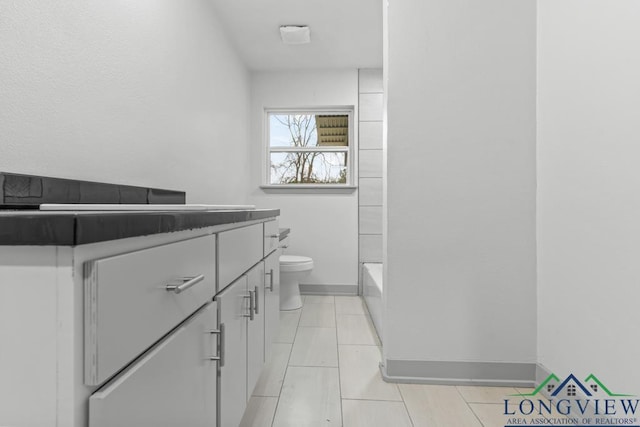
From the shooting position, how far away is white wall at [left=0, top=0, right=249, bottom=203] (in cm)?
106

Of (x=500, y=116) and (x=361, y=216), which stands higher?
(x=500, y=116)

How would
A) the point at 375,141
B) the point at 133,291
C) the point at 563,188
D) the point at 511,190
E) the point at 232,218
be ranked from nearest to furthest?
the point at 133,291 → the point at 232,218 → the point at 563,188 → the point at 511,190 → the point at 375,141

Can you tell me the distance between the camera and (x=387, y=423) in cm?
146

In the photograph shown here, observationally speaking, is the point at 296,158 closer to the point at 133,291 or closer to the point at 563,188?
the point at 563,188

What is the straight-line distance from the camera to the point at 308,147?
12.7 feet

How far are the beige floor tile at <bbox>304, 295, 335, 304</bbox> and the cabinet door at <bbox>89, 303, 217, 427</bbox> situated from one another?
Result: 98.9 inches

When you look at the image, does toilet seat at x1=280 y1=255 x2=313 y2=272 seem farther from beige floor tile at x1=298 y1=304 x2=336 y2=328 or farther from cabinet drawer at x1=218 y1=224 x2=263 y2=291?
cabinet drawer at x1=218 y1=224 x2=263 y2=291

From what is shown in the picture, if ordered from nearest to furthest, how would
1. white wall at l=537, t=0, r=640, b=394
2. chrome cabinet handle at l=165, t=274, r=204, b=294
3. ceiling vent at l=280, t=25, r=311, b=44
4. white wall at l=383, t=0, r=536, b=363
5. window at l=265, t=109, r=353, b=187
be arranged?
chrome cabinet handle at l=165, t=274, r=204, b=294
white wall at l=537, t=0, r=640, b=394
white wall at l=383, t=0, r=536, b=363
ceiling vent at l=280, t=25, r=311, b=44
window at l=265, t=109, r=353, b=187

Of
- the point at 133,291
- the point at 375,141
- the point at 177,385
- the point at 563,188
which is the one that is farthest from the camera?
the point at 375,141

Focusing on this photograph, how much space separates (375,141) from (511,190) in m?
2.00

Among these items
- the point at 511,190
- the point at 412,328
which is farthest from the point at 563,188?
the point at 412,328

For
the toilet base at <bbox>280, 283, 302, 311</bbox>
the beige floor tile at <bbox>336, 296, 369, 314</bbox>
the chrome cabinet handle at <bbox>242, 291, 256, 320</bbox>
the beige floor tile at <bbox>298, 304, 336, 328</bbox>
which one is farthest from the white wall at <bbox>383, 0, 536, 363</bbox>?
the toilet base at <bbox>280, 283, 302, 311</bbox>

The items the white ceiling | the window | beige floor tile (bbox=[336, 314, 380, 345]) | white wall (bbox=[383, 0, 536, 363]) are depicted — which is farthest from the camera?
the window

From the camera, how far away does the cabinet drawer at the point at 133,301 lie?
1.47 ft
